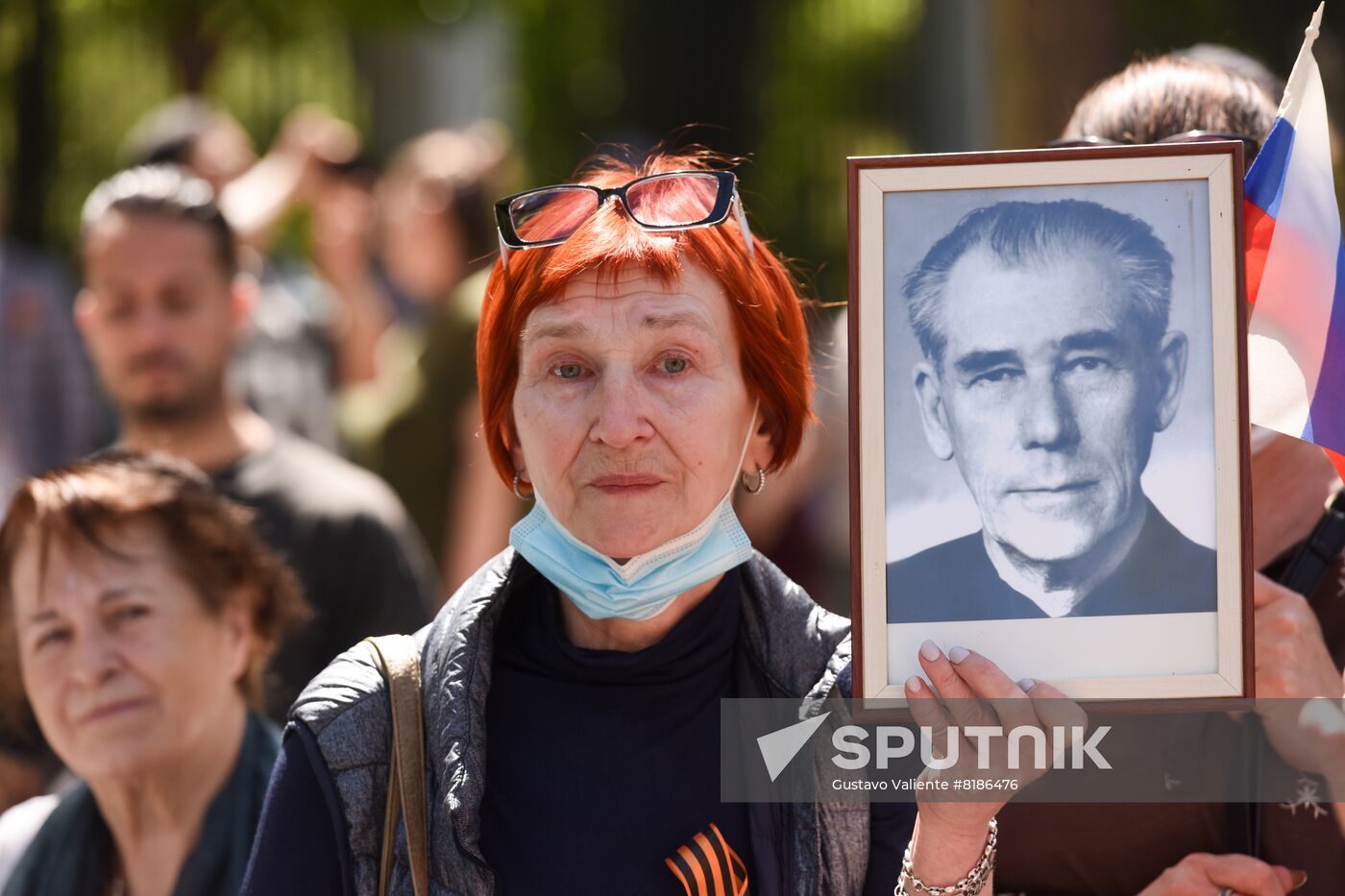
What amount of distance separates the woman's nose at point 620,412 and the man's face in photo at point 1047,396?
392 millimetres

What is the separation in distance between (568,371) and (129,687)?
1.24 m

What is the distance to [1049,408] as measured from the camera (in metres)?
2.25

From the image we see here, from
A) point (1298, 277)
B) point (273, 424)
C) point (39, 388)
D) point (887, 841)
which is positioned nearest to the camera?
point (887, 841)

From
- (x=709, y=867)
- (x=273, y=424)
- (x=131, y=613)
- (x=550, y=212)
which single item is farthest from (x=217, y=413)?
(x=709, y=867)

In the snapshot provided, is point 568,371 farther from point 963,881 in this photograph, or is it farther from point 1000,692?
point 963,881

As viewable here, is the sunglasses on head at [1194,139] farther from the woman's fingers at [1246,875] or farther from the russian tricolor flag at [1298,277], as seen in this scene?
the woman's fingers at [1246,875]

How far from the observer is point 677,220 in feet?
8.04

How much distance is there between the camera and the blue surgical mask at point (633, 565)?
8.00 feet

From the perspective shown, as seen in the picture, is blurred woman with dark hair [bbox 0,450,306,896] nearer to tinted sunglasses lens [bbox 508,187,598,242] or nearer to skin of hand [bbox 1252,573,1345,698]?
tinted sunglasses lens [bbox 508,187,598,242]

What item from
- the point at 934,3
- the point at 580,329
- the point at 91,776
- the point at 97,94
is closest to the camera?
the point at 580,329

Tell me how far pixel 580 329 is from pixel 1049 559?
0.73 m

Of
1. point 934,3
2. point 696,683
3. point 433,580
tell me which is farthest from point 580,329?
point 934,3

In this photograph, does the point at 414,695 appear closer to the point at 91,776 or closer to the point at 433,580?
the point at 91,776

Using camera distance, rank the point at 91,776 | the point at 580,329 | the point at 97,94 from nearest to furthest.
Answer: the point at 580,329
the point at 91,776
the point at 97,94
